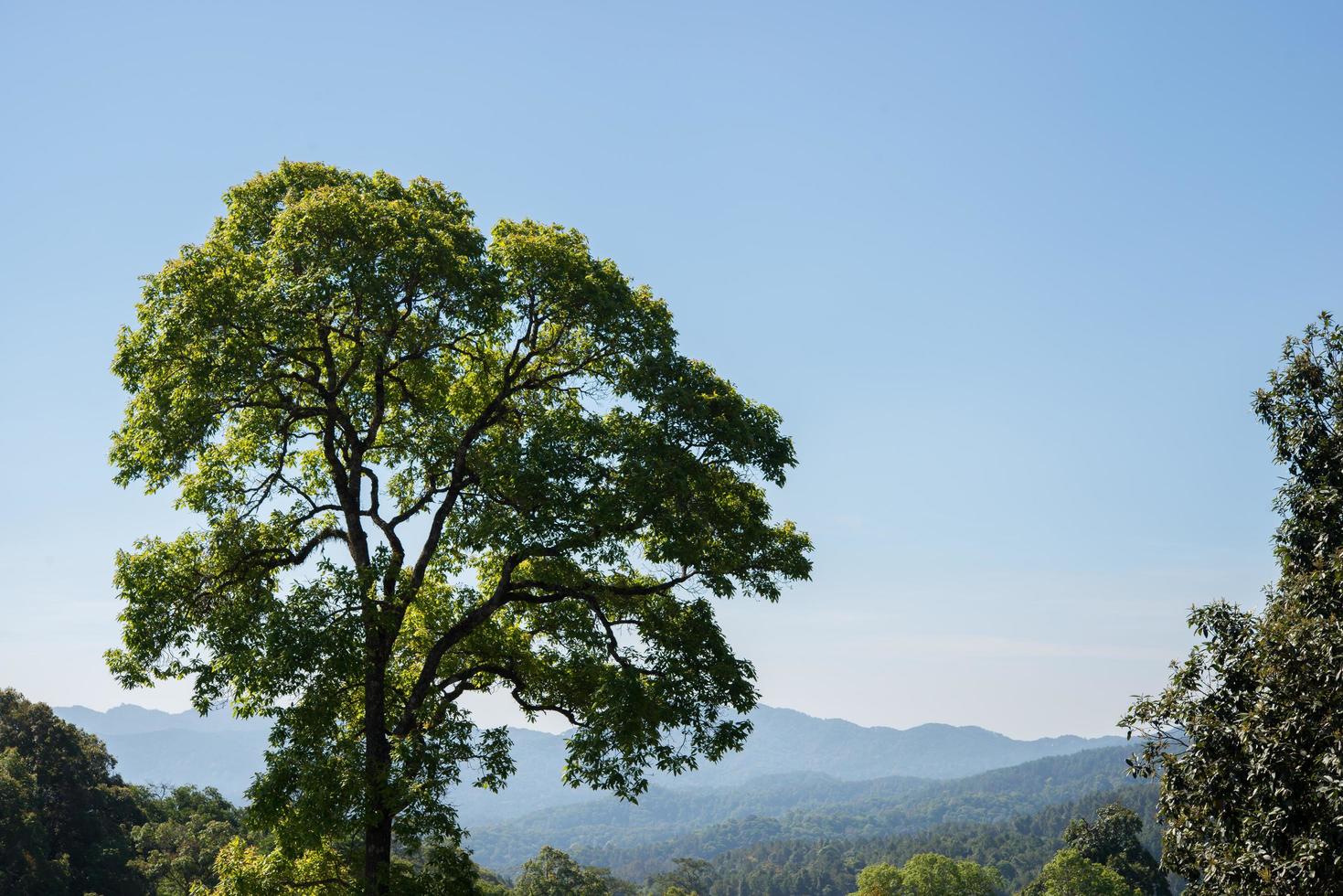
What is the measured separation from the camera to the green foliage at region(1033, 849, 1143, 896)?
52938mm

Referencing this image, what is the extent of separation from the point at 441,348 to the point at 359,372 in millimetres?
1236

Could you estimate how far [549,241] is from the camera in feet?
45.9

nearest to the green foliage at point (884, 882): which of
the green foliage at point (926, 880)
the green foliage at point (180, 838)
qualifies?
the green foliage at point (926, 880)

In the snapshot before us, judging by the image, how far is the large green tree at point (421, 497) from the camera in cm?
1252

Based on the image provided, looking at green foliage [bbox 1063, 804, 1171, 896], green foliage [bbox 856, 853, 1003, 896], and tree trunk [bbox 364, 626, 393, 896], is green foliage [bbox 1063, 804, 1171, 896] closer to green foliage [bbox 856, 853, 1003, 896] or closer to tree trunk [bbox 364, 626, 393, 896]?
green foliage [bbox 856, 853, 1003, 896]

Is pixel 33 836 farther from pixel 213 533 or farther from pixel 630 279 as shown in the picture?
pixel 630 279

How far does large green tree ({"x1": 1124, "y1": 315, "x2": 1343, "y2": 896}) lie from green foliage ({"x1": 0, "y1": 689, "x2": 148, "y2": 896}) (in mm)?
42094

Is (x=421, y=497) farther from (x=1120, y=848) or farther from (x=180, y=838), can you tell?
(x=1120, y=848)

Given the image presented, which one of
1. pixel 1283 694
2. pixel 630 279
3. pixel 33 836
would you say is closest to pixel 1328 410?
pixel 1283 694

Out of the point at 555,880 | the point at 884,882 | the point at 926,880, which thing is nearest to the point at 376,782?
the point at 884,882

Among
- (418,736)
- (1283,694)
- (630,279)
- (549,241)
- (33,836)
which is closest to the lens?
(1283,694)

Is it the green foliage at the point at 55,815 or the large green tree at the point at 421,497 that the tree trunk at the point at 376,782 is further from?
the green foliage at the point at 55,815

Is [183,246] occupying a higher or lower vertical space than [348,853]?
higher

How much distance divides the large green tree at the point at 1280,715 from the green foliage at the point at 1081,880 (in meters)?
44.1
